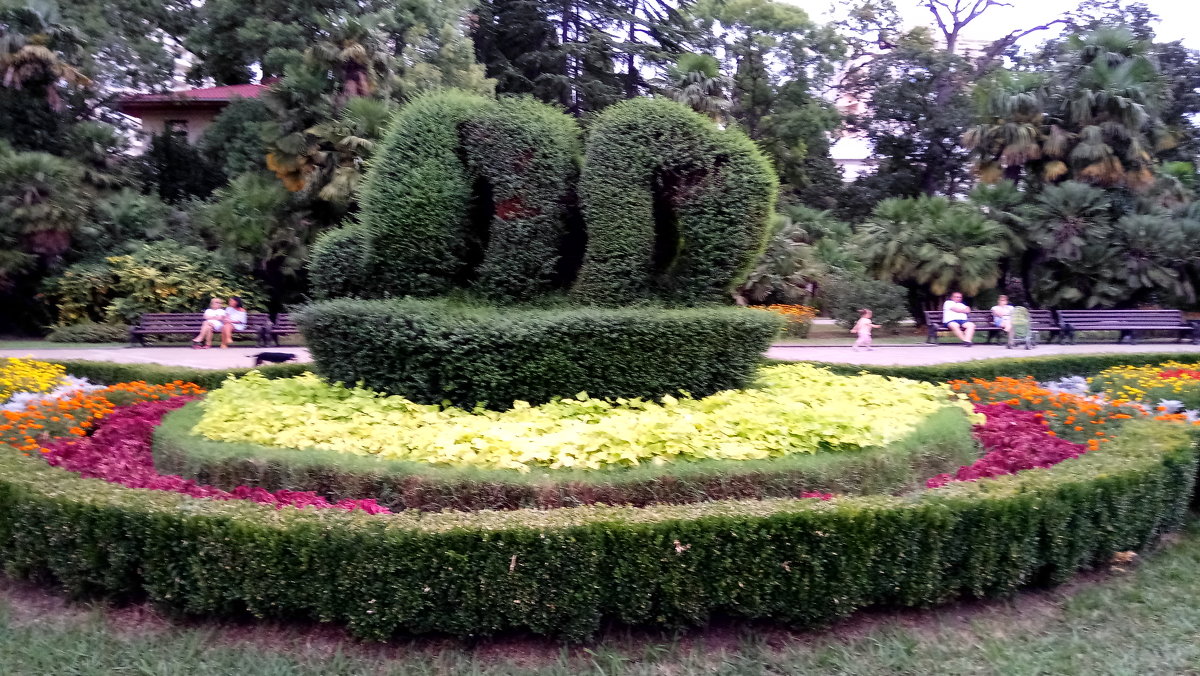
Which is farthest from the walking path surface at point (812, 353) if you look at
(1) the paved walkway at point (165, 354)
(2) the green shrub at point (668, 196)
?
(2) the green shrub at point (668, 196)

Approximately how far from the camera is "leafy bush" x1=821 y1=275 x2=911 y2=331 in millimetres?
19016

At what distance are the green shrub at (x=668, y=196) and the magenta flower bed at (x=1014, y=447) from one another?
237 cm

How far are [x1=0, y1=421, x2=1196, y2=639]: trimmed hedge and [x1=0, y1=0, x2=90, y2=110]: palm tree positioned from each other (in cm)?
1917

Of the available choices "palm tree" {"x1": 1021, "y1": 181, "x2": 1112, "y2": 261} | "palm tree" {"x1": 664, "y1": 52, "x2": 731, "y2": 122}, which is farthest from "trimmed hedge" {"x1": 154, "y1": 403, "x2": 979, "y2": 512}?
"palm tree" {"x1": 664, "y1": 52, "x2": 731, "y2": 122}

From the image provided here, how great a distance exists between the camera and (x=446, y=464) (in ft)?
15.4

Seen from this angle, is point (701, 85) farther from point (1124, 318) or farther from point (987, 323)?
point (1124, 318)

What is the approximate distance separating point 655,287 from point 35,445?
472cm

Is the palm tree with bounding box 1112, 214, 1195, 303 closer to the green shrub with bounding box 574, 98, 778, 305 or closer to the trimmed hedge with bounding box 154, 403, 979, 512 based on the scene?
the green shrub with bounding box 574, 98, 778, 305

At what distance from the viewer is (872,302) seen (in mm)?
19078

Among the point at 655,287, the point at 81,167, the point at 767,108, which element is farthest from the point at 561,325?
the point at 767,108

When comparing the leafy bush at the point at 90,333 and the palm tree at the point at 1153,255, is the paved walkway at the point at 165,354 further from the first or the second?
the palm tree at the point at 1153,255

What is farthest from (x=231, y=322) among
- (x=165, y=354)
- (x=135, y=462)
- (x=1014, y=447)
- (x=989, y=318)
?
(x=989, y=318)

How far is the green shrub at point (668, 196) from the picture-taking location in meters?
6.63

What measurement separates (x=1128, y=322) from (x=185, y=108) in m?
28.1
